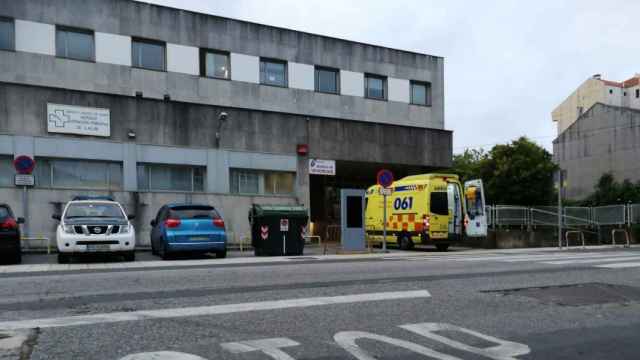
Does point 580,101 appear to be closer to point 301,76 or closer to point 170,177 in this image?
point 301,76

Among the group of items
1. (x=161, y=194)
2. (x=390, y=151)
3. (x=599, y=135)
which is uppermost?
(x=599, y=135)

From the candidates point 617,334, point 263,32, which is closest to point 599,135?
point 263,32

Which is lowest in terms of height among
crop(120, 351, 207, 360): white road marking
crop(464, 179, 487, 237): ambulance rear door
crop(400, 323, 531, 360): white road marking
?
crop(400, 323, 531, 360): white road marking

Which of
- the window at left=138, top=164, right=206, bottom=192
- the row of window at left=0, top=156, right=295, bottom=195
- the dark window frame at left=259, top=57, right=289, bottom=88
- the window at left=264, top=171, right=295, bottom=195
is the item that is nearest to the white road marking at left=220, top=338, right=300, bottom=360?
the row of window at left=0, top=156, right=295, bottom=195

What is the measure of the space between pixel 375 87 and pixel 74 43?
16.1m

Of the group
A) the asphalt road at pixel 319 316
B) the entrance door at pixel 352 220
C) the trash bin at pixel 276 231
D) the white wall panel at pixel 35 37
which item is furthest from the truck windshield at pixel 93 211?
the white wall panel at pixel 35 37

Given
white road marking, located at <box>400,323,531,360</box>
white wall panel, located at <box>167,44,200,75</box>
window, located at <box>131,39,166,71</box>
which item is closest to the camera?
white road marking, located at <box>400,323,531,360</box>

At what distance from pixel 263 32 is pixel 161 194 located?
1205 centimetres

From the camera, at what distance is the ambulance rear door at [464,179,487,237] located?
22672 mm

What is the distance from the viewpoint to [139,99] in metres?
22.5

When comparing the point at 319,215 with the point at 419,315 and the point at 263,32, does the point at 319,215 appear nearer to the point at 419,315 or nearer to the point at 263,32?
the point at 263,32

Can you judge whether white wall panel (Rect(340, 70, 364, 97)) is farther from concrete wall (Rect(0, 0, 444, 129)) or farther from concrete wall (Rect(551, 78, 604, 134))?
concrete wall (Rect(551, 78, 604, 134))

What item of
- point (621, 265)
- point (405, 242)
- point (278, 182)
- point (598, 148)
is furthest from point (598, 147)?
point (621, 265)

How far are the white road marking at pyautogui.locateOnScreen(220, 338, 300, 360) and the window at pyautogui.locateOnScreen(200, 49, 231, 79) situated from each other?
993 inches
